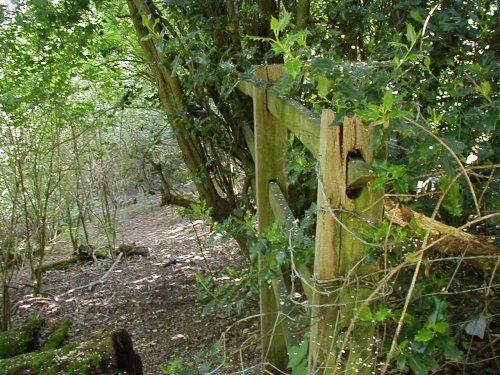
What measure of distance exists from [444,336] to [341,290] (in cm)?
27

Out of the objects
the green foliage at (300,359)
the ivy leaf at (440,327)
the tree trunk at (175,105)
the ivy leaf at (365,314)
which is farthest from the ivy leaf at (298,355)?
the tree trunk at (175,105)

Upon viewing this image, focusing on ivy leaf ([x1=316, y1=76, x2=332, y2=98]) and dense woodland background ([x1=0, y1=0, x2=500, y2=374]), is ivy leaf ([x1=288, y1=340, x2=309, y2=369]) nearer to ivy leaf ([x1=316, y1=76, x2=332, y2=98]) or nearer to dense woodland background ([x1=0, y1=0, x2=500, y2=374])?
dense woodland background ([x1=0, y1=0, x2=500, y2=374])

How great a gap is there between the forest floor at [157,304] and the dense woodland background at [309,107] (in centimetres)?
65

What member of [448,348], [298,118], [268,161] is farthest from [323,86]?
[268,161]

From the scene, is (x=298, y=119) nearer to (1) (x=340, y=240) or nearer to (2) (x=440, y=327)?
(1) (x=340, y=240)

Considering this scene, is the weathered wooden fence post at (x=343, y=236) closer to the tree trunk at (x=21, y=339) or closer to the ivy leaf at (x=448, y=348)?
the ivy leaf at (x=448, y=348)

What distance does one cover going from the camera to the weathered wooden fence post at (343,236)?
1.25m

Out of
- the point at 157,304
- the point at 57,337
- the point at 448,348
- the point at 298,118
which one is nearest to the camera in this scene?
the point at 448,348

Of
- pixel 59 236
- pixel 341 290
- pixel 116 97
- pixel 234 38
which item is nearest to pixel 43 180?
pixel 116 97

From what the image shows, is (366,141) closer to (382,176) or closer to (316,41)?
(382,176)

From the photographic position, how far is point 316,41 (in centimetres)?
300

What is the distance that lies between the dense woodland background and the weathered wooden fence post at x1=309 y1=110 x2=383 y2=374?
0.04 metres

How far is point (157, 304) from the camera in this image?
227 inches

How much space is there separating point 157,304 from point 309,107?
4054 millimetres
